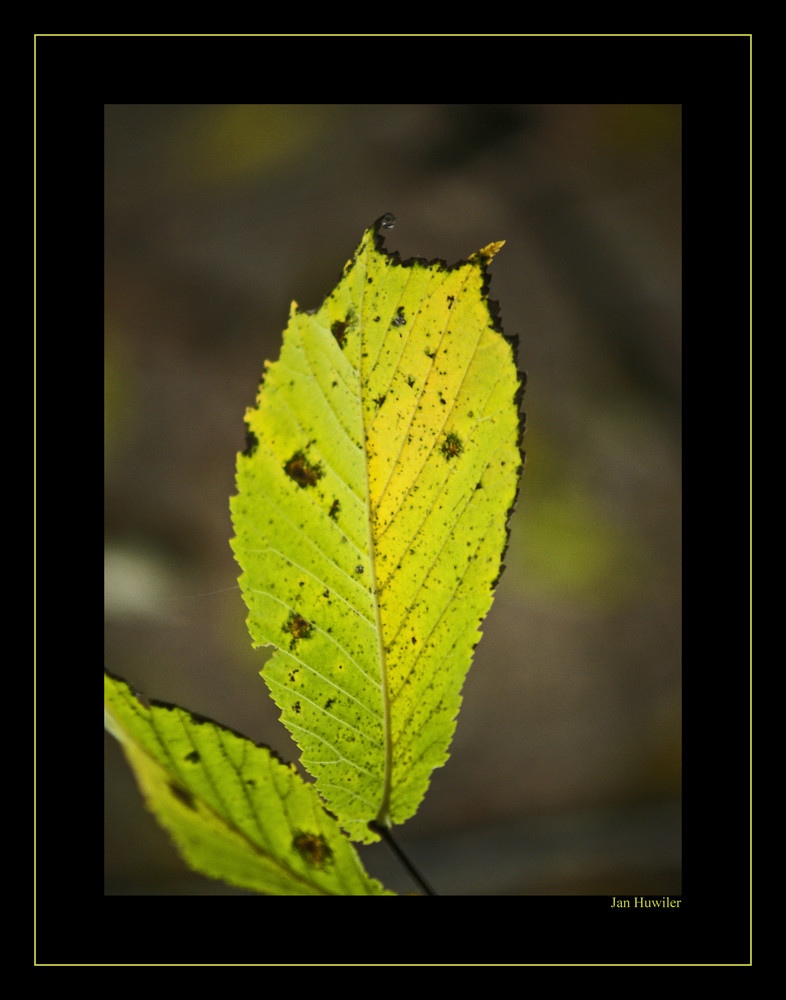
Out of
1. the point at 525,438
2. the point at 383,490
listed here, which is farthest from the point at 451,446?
the point at 525,438

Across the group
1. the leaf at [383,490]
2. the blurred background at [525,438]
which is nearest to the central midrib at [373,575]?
the leaf at [383,490]

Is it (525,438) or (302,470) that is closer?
(302,470)

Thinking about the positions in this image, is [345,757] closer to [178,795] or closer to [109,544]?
[178,795]

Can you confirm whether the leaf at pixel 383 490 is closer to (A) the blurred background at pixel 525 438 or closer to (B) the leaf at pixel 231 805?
(B) the leaf at pixel 231 805

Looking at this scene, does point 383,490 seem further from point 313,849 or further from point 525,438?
point 525,438

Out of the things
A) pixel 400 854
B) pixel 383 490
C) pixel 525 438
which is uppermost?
pixel 525 438
